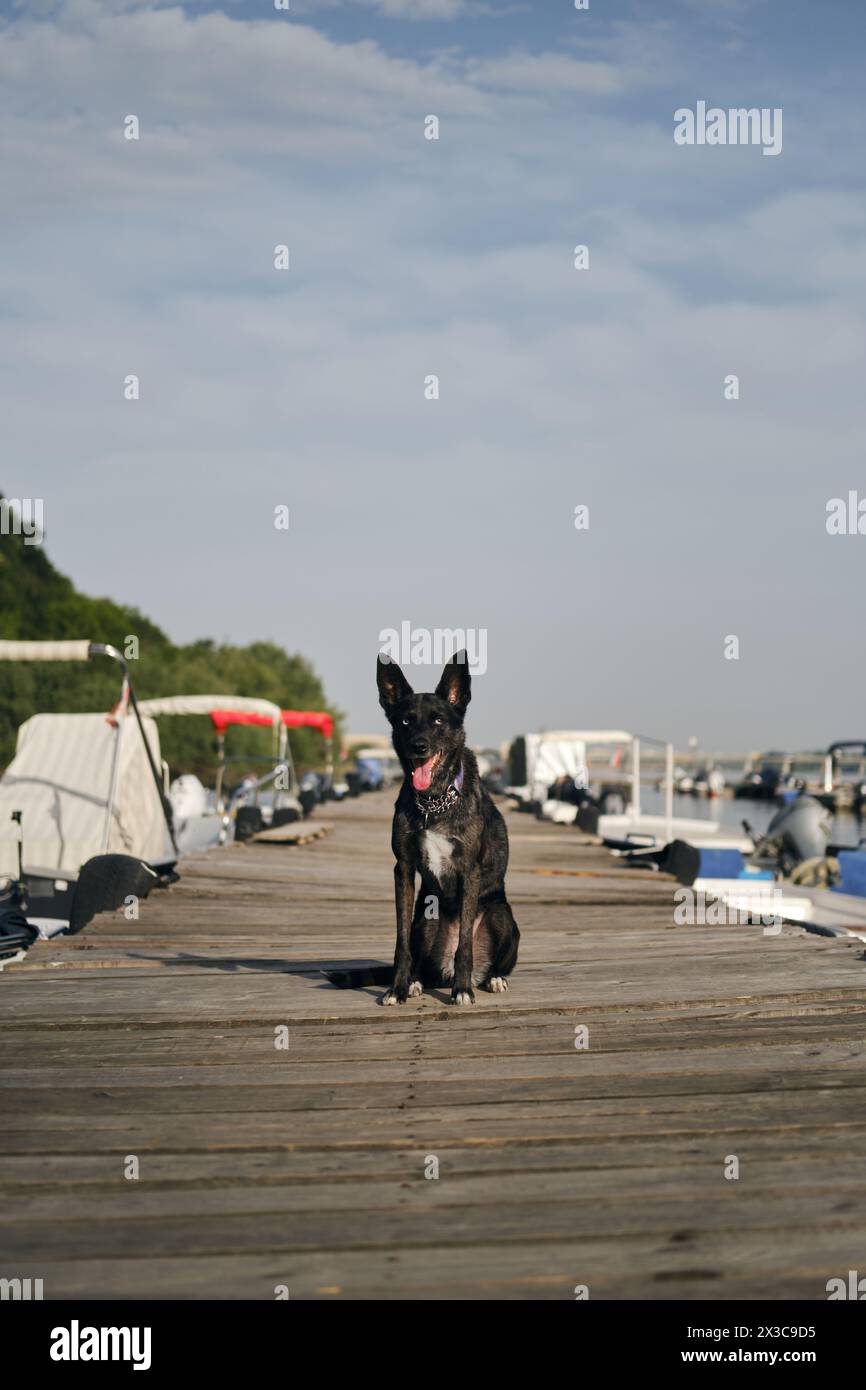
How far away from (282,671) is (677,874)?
107m

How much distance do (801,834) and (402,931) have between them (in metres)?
28.2

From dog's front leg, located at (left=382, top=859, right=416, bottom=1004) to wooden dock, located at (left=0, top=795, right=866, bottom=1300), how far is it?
0.19 meters

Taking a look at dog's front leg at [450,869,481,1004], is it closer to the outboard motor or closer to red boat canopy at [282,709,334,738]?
red boat canopy at [282,709,334,738]

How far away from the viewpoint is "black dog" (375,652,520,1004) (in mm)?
6668

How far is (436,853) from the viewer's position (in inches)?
267

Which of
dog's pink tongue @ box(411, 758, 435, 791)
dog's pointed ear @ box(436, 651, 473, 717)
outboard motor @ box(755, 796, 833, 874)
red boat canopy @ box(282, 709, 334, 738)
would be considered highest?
dog's pointed ear @ box(436, 651, 473, 717)

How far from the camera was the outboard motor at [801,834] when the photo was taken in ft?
109

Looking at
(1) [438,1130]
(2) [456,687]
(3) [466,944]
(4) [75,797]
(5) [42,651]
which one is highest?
(5) [42,651]

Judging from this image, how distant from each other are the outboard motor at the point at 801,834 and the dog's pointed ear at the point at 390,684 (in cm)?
2760

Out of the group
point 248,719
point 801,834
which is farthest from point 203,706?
point 801,834

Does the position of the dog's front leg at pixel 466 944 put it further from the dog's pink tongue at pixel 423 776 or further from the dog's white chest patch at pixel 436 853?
the dog's pink tongue at pixel 423 776

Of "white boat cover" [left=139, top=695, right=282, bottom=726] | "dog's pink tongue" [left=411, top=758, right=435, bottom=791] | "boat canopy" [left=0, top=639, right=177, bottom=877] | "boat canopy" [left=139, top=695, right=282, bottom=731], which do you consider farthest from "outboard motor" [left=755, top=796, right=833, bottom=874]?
"dog's pink tongue" [left=411, top=758, right=435, bottom=791]

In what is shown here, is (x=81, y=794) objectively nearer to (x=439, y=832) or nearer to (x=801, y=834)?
(x=439, y=832)
